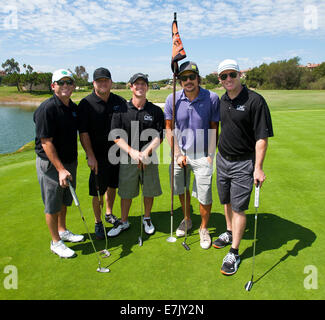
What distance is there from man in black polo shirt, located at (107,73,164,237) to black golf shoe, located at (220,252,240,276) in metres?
1.22

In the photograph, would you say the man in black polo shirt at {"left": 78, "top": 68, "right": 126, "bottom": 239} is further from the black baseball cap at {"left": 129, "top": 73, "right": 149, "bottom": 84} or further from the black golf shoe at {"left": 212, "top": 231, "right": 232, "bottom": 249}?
the black golf shoe at {"left": 212, "top": 231, "right": 232, "bottom": 249}

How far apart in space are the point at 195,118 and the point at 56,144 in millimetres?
1798

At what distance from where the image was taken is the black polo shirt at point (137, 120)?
3.78m

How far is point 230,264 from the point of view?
3.09 m

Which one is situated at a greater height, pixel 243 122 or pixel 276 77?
pixel 276 77

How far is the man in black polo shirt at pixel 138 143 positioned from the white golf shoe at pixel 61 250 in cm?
70

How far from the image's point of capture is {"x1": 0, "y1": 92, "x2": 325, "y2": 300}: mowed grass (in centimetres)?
276

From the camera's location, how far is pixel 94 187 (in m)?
4.04

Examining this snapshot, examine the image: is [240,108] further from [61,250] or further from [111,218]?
[61,250]

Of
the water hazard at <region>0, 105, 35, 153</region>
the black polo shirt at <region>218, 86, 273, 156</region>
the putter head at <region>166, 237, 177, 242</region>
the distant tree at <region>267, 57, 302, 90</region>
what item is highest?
the distant tree at <region>267, 57, 302, 90</region>

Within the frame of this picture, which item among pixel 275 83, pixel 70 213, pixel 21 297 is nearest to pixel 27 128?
pixel 70 213

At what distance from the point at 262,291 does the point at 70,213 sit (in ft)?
10.4

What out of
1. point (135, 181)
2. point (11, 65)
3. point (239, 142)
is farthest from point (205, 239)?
point (11, 65)

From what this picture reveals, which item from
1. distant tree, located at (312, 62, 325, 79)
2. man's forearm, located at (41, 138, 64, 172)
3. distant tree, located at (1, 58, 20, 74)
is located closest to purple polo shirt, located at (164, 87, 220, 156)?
man's forearm, located at (41, 138, 64, 172)
